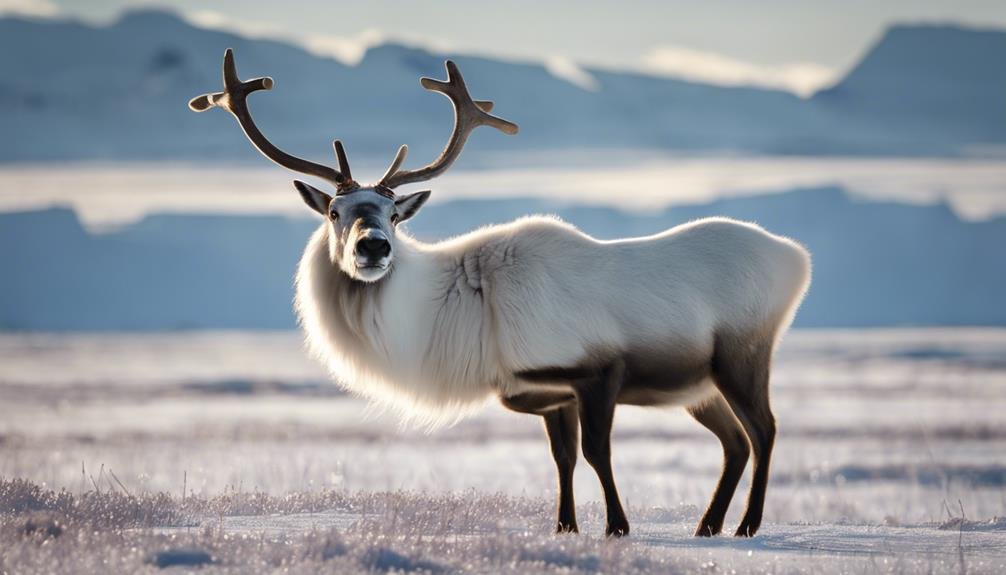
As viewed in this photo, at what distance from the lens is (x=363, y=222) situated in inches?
401

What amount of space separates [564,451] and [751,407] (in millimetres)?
1431

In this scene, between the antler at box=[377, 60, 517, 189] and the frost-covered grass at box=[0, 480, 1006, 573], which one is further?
the antler at box=[377, 60, 517, 189]

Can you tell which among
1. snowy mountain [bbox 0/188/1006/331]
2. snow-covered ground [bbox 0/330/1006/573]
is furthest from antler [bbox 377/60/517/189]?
snowy mountain [bbox 0/188/1006/331]

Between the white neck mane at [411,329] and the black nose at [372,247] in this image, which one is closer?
the black nose at [372,247]

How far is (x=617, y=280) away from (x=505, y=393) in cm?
115

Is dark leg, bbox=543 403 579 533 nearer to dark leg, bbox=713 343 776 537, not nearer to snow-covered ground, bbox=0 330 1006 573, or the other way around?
snow-covered ground, bbox=0 330 1006 573

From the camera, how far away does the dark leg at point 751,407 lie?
10789mm

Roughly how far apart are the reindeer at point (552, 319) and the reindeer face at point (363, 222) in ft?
0.04

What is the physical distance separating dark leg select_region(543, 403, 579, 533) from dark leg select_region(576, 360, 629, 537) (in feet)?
1.74

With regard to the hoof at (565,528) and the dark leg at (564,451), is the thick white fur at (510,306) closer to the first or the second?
the dark leg at (564,451)

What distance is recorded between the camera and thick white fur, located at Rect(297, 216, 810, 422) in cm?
1030

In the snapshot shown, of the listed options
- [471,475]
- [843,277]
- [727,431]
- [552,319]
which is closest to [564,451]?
[552,319]

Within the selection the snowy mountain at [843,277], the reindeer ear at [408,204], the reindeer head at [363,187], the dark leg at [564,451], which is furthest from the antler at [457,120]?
the snowy mountain at [843,277]

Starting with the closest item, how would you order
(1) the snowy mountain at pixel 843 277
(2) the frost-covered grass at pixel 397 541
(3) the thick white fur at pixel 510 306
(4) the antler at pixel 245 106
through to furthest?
(2) the frost-covered grass at pixel 397 541 < (3) the thick white fur at pixel 510 306 < (4) the antler at pixel 245 106 < (1) the snowy mountain at pixel 843 277
